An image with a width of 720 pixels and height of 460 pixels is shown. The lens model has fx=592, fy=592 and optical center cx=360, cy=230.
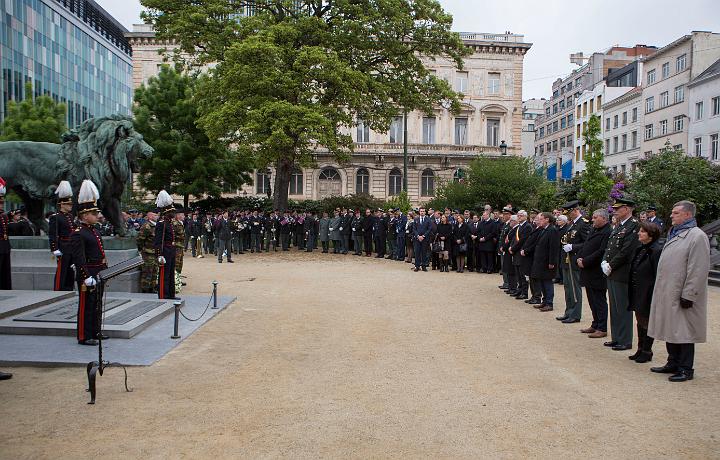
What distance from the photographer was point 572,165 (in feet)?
224

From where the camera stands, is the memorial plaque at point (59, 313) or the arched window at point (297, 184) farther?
the arched window at point (297, 184)

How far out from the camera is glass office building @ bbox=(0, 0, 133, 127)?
4931cm

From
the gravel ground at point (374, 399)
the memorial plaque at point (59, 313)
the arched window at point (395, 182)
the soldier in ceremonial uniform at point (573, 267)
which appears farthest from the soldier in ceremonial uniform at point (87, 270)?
the arched window at point (395, 182)

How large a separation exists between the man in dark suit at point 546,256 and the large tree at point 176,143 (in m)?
26.0

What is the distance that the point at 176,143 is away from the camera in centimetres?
3606

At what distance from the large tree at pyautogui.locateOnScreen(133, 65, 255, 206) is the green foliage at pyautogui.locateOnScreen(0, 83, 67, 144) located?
4.64 m

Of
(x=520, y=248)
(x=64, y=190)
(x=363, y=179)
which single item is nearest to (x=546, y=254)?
(x=520, y=248)

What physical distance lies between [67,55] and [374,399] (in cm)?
6450

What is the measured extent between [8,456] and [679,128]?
2023 inches

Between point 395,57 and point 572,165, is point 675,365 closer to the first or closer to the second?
point 395,57

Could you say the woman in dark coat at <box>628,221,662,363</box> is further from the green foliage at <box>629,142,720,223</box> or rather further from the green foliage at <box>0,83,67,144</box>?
the green foliage at <box>0,83,67,144</box>

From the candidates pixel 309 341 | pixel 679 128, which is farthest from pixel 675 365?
pixel 679 128

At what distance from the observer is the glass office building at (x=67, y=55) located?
162 ft

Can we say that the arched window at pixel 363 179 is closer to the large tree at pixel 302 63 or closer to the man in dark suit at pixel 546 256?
the large tree at pixel 302 63
